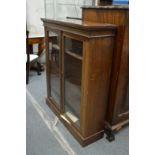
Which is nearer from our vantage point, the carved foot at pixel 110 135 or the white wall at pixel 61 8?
the carved foot at pixel 110 135

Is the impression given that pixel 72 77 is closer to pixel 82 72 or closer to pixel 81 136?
pixel 82 72

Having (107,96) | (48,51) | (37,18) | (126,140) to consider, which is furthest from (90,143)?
(37,18)

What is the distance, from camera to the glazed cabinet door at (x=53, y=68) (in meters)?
1.94

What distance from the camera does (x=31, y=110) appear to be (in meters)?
2.24

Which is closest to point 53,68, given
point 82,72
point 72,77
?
point 72,77

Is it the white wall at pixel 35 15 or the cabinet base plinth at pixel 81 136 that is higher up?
the white wall at pixel 35 15

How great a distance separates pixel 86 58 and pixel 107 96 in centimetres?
49

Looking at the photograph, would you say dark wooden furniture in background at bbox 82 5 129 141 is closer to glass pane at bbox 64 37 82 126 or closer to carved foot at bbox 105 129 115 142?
carved foot at bbox 105 129 115 142

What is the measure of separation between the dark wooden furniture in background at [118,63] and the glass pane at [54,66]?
43 centimetres

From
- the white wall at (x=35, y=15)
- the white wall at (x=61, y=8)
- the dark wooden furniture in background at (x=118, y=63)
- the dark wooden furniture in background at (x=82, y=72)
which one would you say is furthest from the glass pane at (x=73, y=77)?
the white wall at (x=61, y=8)

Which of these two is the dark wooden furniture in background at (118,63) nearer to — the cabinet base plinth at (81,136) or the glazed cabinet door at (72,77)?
the cabinet base plinth at (81,136)

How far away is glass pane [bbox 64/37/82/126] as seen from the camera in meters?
1.56

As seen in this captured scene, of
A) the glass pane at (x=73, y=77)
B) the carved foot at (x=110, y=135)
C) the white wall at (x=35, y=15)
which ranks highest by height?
the white wall at (x=35, y=15)
